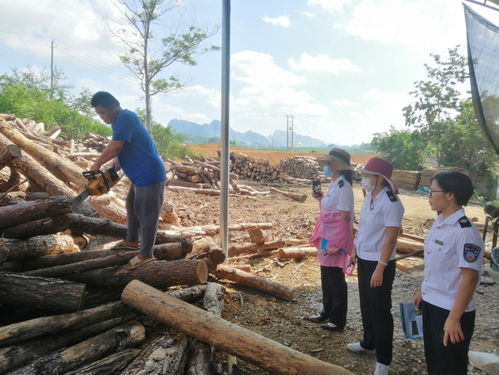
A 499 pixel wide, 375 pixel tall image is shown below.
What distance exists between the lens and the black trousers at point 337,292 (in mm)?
3787

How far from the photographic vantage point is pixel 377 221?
3.00m

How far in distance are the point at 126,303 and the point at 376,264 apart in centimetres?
227

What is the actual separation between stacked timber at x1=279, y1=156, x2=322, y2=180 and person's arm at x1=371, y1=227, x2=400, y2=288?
17.7 metres

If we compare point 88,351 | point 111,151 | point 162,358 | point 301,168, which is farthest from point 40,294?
point 301,168

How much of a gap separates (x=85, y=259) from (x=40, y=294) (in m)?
1.02

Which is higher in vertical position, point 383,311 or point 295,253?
point 383,311

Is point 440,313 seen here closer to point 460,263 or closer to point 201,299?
point 460,263

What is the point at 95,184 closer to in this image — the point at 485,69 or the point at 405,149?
the point at 485,69

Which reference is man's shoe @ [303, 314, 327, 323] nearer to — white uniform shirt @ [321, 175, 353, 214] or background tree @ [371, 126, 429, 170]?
white uniform shirt @ [321, 175, 353, 214]

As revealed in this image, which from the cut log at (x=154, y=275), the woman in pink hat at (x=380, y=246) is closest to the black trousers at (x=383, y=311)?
the woman in pink hat at (x=380, y=246)

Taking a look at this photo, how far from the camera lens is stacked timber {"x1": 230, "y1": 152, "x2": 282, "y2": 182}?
60.6 ft

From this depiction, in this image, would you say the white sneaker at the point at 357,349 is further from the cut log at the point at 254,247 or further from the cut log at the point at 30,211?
the cut log at the point at 30,211

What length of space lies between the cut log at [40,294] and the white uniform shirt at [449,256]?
110 inches

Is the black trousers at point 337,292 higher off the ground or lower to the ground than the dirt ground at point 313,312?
higher
